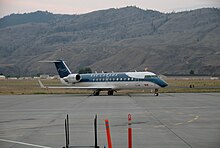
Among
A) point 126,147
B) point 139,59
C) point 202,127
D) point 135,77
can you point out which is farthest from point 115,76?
point 139,59

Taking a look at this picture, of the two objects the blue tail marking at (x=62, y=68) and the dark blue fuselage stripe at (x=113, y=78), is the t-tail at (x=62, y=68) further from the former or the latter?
the dark blue fuselage stripe at (x=113, y=78)

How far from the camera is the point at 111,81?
47688mm

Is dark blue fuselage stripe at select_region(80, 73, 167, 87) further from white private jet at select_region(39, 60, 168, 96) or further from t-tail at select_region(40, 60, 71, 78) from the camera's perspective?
t-tail at select_region(40, 60, 71, 78)

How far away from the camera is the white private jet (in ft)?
145

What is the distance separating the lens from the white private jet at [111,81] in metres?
44.3

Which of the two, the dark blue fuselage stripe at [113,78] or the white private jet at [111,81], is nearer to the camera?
the dark blue fuselage stripe at [113,78]

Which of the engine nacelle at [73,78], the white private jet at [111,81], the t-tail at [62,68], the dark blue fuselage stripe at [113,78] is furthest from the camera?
the t-tail at [62,68]

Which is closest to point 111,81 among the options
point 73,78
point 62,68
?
point 73,78

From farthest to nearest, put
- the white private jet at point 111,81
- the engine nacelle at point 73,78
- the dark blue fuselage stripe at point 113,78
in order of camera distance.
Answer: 1. the engine nacelle at point 73,78
2. the white private jet at point 111,81
3. the dark blue fuselage stripe at point 113,78

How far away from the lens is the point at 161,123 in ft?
57.3

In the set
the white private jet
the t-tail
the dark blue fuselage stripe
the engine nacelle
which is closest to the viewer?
the dark blue fuselage stripe

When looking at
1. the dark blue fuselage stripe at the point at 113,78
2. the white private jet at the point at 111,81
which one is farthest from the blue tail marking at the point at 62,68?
the dark blue fuselage stripe at the point at 113,78

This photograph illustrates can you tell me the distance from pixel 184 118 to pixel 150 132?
5.29 meters

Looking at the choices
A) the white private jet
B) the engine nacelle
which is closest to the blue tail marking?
the white private jet
